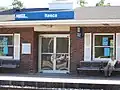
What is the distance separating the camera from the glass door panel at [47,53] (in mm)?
20344

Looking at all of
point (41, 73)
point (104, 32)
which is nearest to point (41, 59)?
point (41, 73)

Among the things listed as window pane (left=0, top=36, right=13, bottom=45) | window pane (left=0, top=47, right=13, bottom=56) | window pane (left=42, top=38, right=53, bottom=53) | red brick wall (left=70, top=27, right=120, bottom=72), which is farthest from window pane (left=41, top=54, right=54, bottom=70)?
window pane (left=0, top=36, right=13, bottom=45)

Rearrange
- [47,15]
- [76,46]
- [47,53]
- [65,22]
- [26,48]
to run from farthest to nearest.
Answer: [47,53] < [26,48] < [76,46] < [47,15] < [65,22]

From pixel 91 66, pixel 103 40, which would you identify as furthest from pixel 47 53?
pixel 103 40

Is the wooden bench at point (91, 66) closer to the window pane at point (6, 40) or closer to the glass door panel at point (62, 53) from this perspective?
the glass door panel at point (62, 53)

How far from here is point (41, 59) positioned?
20.5 meters

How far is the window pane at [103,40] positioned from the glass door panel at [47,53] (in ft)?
8.33

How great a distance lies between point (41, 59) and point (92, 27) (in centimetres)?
342

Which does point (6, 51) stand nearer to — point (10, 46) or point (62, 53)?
point (10, 46)

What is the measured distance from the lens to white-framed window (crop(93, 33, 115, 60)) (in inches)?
748

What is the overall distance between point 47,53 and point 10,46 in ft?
6.64

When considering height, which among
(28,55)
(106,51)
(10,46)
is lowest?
(28,55)

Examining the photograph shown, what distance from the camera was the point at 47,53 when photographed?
20406 millimetres

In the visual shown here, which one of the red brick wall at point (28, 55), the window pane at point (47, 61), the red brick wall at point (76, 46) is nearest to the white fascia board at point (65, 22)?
the red brick wall at point (76, 46)
